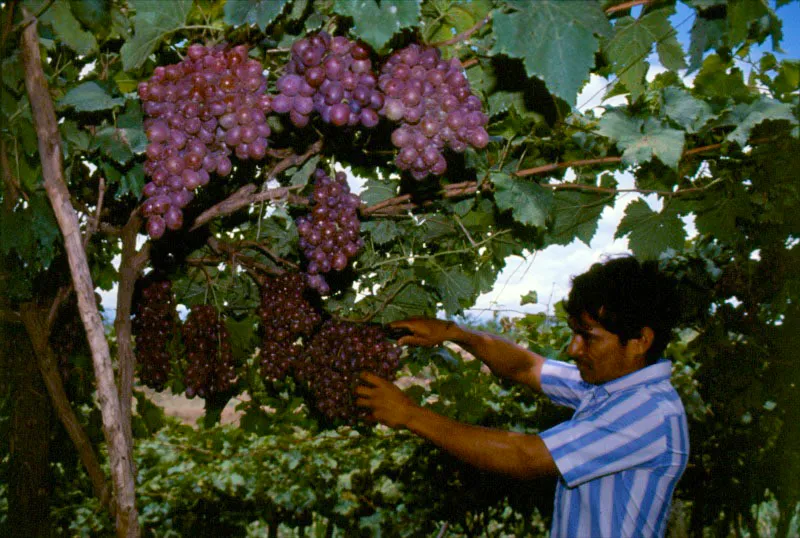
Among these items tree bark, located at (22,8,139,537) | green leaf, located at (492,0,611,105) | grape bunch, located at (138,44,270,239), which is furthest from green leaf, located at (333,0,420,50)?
tree bark, located at (22,8,139,537)

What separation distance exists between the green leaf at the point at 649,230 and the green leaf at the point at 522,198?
2.46ft

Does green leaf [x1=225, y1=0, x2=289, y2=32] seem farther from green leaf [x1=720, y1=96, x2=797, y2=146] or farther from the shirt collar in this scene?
the shirt collar

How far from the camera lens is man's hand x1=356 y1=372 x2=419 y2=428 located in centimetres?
207

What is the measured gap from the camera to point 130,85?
68.8 inches

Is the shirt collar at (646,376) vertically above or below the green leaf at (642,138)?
below

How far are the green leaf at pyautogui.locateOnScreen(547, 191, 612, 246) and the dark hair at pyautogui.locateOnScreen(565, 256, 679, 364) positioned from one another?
1.36ft

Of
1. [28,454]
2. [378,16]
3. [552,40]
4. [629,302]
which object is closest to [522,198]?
[629,302]

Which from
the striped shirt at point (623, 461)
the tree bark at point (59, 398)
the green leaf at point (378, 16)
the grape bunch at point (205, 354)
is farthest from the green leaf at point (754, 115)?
the tree bark at point (59, 398)

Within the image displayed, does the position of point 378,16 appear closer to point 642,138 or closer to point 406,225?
point 642,138

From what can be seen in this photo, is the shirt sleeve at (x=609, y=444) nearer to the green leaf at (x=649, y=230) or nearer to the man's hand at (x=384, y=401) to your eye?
the man's hand at (x=384, y=401)

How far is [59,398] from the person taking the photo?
1988 millimetres

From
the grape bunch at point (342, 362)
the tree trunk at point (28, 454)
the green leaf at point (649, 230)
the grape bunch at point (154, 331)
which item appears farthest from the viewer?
the tree trunk at point (28, 454)

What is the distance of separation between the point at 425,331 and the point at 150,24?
1961mm

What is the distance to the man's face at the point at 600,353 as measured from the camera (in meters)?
2.19
